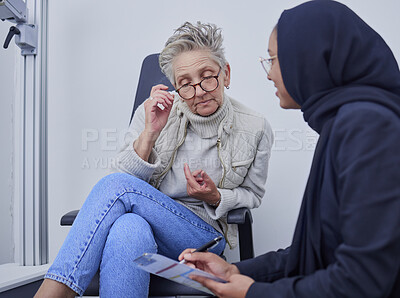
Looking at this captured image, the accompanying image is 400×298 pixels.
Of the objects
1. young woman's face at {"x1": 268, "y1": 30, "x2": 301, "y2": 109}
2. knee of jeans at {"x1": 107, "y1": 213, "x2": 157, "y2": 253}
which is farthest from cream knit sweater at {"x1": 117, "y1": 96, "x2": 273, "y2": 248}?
young woman's face at {"x1": 268, "y1": 30, "x2": 301, "y2": 109}

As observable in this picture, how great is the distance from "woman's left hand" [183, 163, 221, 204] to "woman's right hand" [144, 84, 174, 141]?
0.20 metres

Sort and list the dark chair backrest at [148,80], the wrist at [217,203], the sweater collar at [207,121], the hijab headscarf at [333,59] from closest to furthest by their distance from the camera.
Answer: the hijab headscarf at [333,59] → the wrist at [217,203] → the sweater collar at [207,121] → the dark chair backrest at [148,80]

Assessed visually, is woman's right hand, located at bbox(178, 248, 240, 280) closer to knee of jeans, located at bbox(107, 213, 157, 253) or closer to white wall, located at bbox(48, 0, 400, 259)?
knee of jeans, located at bbox(107, 213, 157, 253)

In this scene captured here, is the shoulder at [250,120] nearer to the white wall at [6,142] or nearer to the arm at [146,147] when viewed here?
the arm at [146,147]

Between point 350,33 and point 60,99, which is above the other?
point 350,33

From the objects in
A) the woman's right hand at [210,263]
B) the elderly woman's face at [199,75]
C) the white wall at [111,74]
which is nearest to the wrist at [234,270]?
the woman's right hand at [210,263]

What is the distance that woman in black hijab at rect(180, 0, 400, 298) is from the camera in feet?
2.11

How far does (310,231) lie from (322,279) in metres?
0.11

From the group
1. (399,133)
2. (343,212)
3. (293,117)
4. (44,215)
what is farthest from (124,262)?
(293,117)

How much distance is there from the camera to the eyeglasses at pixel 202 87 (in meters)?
1.53

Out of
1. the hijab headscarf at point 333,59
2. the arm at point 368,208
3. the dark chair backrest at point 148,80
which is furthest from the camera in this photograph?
the dark chair backrest at point 148,80

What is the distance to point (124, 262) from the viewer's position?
1107 mm

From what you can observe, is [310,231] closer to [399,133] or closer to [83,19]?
[399,133]

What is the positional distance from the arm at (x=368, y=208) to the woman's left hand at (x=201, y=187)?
29.9 inches
